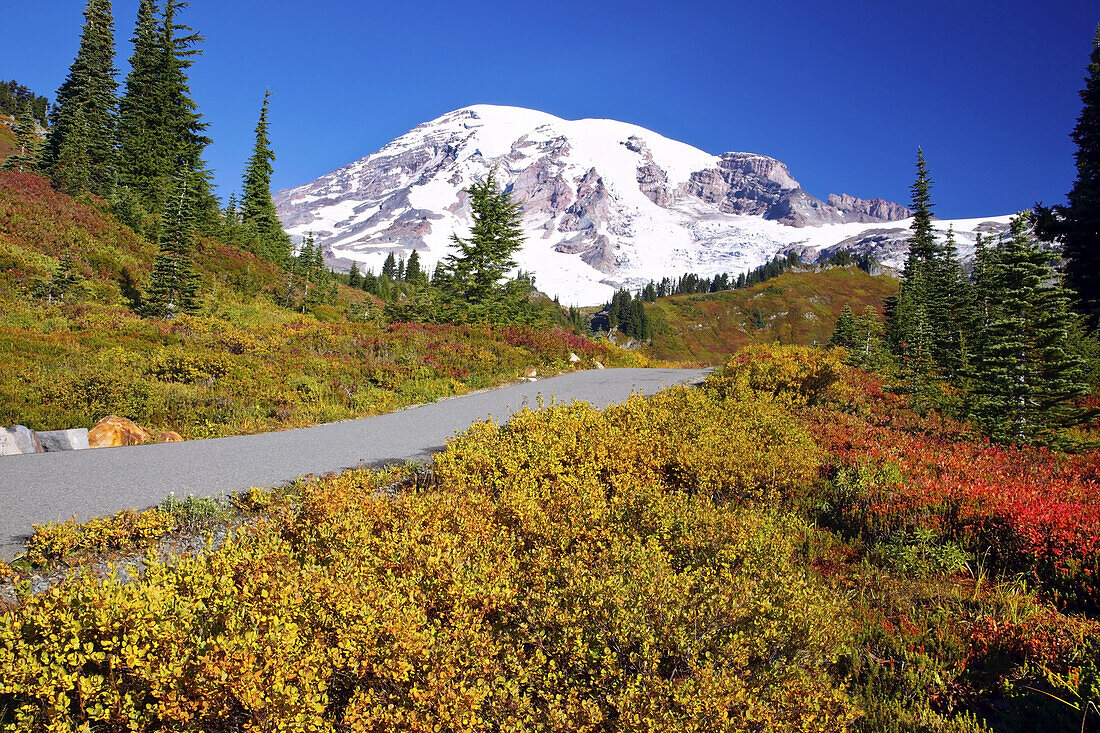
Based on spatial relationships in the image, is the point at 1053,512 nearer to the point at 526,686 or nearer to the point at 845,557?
the point at 845,557

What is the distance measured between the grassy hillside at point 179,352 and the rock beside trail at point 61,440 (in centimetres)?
98

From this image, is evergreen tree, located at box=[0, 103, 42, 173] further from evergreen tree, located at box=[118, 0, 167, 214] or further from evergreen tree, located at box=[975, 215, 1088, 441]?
evergreen tree, located at box=[975, 215, 1088, 441]

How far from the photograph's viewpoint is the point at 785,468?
7238 mm

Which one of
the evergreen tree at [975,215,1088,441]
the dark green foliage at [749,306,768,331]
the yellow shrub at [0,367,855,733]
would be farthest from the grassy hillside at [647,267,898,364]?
the yellow shrub at [0,367,855,733]

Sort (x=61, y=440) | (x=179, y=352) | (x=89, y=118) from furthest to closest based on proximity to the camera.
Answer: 1. (x=89, y=118)
2. (x=179, y=352)
3. (x=61, y=440)

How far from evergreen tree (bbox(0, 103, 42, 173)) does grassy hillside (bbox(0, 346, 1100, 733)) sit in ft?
133

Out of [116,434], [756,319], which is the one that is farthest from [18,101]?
[756,319]

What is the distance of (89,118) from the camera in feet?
120

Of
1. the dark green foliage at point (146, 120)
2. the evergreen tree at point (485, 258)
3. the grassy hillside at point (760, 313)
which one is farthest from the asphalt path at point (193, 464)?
the grassy hillside at point (760, 313)

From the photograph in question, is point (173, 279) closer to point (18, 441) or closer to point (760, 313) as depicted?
point (18, 441)

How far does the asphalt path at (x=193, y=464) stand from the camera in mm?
5904

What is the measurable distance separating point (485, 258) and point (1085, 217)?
91.5 feet

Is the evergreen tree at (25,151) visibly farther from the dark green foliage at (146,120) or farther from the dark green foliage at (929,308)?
the dark green foliage at (929,308)

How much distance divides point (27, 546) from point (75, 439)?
5033 millimetres
